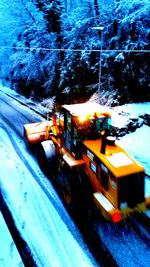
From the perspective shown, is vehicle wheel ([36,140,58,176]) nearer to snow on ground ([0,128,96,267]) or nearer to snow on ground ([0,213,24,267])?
snow on ground ([0,128,96,267])

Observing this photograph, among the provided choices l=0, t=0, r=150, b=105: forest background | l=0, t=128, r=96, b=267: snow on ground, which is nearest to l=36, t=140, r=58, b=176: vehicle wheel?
l=0, t=128, r=96, b=267: snow on ground

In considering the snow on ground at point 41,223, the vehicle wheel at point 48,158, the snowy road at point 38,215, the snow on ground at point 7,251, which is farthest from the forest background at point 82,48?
the snow on ground at point 7,251

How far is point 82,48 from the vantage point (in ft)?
63.9

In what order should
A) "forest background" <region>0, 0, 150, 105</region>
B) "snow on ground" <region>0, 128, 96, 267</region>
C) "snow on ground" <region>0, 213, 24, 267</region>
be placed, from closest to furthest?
"snow on ground" <region>0, 213, 24, 267</region>
"snow on ground" <region>0, 128, 96, 267</region>
"forest background" <region>0, 0, 150, 105</region>

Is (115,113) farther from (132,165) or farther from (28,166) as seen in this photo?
(132,165)

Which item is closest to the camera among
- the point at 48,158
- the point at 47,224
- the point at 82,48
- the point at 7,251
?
the point at 7,251

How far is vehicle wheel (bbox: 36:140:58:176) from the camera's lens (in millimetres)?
9742

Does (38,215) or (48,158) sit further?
(48,158)

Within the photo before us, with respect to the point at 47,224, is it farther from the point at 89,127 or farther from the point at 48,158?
the point at 89,127

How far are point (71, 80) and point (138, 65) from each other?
19.5 feet

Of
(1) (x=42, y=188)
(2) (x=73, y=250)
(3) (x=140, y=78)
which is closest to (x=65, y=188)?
(1) (x=42, y=188)

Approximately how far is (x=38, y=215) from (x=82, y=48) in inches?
572

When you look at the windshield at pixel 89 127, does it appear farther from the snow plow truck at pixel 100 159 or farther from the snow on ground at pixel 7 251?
the snow on ground at pixel 7 251

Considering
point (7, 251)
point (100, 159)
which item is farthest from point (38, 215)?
point (100, 159)
